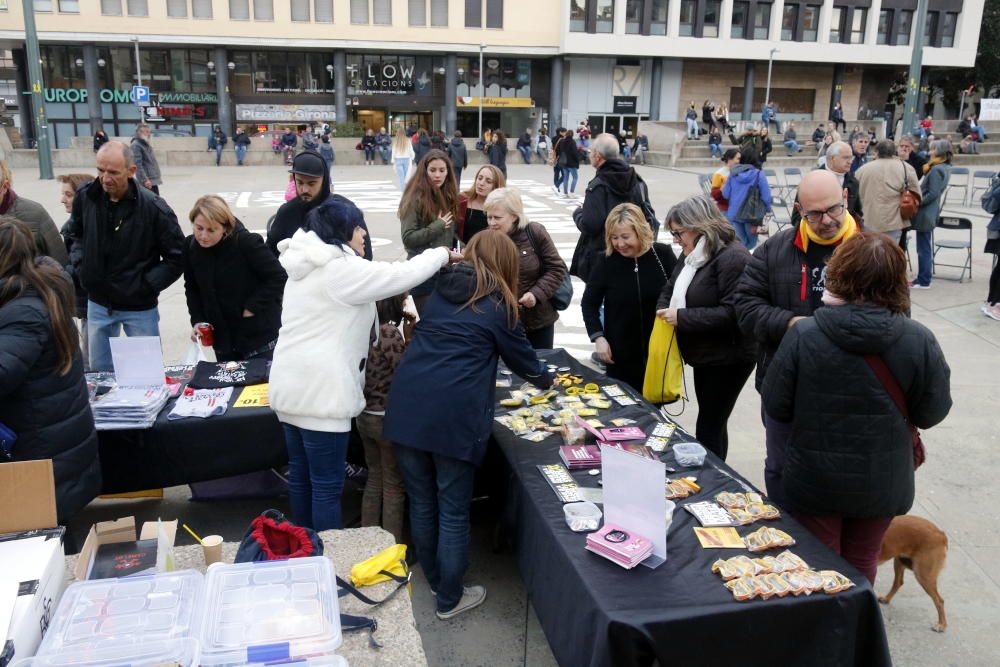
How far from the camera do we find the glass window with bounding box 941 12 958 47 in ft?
144

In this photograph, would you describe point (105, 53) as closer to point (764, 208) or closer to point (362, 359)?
point (764, 208)

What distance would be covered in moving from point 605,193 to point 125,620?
4744 mm

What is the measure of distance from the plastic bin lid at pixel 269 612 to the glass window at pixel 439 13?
4089cm

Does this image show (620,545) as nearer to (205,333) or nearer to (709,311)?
(709,311)

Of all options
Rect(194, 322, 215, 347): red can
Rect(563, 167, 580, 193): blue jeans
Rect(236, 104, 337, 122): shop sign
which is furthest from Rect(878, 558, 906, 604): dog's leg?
Rect(236, 104, 337, 122): shop sign

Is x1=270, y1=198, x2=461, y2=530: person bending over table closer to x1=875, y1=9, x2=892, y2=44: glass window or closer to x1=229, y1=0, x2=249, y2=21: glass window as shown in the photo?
x1=229, y1=0, x2=249, y2=21: glass window

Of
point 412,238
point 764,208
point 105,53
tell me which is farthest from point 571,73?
point 412,238

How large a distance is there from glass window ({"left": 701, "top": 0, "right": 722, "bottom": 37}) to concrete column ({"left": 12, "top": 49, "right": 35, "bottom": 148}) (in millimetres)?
35649

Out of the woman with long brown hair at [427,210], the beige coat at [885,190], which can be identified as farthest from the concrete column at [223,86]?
the woman with long brown hair at [427,210]

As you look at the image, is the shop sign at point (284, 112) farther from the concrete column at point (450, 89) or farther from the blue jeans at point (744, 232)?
the blue jeans at point (744, 232)

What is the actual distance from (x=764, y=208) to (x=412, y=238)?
548 cm

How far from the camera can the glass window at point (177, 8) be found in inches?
1457

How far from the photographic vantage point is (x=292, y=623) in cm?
195

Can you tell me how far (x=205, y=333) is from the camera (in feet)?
15.1
